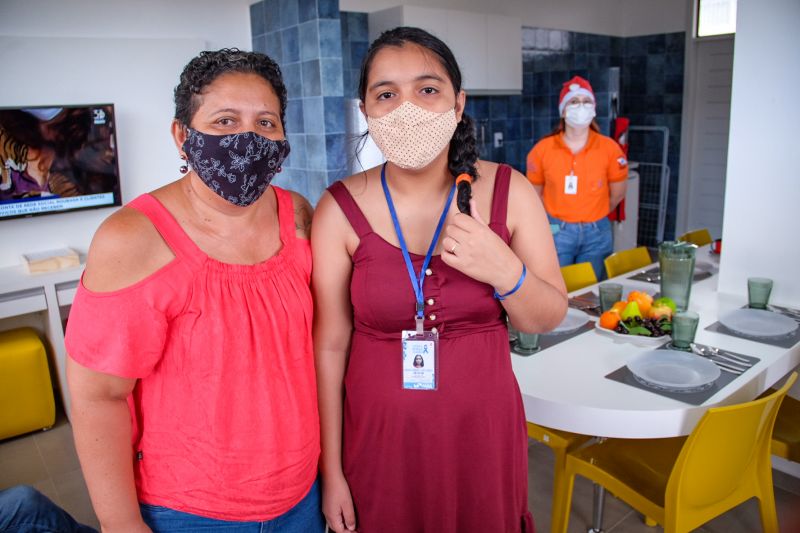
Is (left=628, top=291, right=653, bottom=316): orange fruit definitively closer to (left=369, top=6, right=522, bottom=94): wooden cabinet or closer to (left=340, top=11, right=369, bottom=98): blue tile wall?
(left=369, top=6, right=522, bottom=94): wooden cabinet

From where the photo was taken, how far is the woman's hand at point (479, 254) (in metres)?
1.17

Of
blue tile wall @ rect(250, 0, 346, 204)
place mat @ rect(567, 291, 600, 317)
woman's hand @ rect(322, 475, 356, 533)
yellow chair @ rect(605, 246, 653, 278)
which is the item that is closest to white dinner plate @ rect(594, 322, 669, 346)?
place mat @ rect(567, 291, 600, 317)

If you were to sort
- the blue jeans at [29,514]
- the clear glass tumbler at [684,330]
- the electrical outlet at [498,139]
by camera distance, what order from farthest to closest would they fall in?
the electrical outlet at [498,139] → the clear glass tumbler at [684,330] → the blue jeans at [29,514]

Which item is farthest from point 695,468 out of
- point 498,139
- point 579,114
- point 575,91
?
point 498,139

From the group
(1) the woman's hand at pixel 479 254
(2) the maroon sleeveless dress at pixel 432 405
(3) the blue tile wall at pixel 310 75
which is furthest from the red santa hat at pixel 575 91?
(1) the woman's hand at pixel 479 254

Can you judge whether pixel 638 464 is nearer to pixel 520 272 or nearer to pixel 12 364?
pixel 520 272

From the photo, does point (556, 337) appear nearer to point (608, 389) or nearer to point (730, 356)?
point (608, 389)

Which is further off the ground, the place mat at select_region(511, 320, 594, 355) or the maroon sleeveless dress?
the maroon sleeveless dress

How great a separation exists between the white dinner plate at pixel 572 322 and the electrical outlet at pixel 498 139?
367 cm

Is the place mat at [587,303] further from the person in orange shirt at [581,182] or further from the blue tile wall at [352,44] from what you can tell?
the blue tile wall at [352,44]

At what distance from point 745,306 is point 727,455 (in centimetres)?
102

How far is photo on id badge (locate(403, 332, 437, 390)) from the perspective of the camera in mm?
1255

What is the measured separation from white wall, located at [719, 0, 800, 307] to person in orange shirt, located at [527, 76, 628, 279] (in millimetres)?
1053

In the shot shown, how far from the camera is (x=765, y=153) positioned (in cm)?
265
